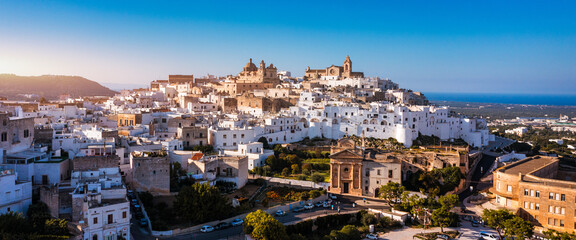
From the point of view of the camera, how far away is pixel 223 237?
22453mm

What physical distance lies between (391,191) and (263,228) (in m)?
11.0

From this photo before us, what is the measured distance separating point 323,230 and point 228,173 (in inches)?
339

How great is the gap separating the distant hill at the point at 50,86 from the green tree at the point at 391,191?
87378 millimetres

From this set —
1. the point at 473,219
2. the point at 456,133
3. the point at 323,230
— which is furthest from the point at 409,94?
→ the point at 323,230

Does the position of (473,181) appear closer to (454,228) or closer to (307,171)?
(454,228)

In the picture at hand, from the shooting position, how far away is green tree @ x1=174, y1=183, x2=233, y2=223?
23500 millimetres

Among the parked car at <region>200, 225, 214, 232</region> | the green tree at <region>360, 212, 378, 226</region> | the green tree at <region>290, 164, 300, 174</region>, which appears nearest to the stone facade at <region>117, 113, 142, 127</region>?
the green tree at <region>290, 164, 300, 174</region>

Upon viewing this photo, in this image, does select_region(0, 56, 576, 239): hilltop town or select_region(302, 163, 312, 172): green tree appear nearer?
select_region(0, 56, 576, 239): hilltop town

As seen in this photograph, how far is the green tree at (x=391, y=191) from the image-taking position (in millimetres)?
28594

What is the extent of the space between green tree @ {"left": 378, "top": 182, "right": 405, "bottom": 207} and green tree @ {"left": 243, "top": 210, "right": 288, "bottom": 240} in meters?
9.25

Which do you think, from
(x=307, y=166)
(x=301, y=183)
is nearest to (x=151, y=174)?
(x=301, y=183)

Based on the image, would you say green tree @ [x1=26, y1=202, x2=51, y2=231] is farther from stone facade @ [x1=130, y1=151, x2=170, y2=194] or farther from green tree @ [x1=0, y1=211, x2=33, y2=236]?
stone facade @ [x1=130, y1=151, x2=170, y2=194]

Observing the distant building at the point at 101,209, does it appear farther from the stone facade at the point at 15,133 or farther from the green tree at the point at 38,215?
the stone facade at the point at 15,133

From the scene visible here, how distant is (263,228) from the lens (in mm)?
21406
